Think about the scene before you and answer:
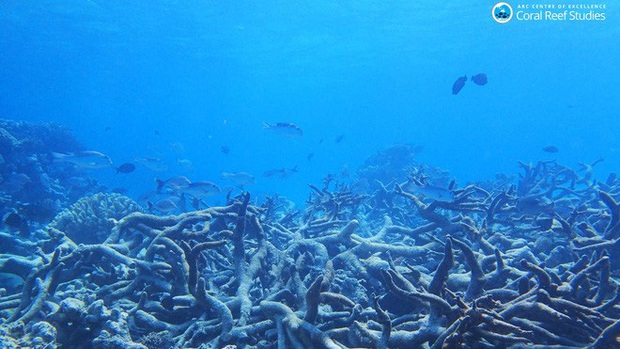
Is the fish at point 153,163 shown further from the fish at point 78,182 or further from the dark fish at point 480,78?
the dark fish at point 480,78

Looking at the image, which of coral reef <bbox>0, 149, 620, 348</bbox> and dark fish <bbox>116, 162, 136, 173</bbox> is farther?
dark fish <bbox>116, 162, 136, 173</bbox>

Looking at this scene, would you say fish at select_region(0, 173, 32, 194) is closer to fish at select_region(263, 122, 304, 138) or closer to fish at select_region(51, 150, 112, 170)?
fish at select_region(51, 150, 112, 170)

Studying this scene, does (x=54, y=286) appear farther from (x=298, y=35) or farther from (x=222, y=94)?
(x=222, y=94)

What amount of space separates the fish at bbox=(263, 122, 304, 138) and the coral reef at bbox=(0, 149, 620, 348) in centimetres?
615

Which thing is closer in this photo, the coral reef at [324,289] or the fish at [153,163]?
the coral reef at [324,289]

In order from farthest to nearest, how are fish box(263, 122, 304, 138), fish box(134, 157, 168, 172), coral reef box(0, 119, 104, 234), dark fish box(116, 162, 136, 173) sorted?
fish box(134, 157, 168, 172)
dark fish box(116, 162, 136, 173)
fish box(263, 122, 304, 138)
coral reef box(0, 119, 104, 234)

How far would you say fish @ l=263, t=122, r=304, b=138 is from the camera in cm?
1172

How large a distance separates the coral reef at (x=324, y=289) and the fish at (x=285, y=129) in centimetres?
615

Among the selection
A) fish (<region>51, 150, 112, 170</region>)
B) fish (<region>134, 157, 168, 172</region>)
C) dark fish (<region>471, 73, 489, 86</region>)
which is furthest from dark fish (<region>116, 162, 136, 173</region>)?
dark fish (<region>471, 73, 489, 86</region>)

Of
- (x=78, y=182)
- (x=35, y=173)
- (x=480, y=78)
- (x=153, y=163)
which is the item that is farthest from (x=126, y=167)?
(x=480, y=78)

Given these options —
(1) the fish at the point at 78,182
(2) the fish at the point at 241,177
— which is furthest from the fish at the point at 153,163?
(2) the fish at the point at 241,177

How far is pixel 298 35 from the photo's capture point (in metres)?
40.2

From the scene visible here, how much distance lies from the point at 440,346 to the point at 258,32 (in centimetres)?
4079

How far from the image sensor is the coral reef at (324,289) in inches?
115
